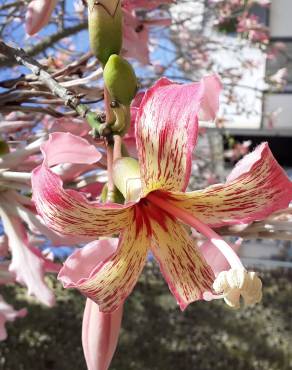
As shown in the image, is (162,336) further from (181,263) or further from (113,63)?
(113,63)

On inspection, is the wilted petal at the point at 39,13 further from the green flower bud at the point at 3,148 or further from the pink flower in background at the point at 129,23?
the green flower bud at the point at 3,148

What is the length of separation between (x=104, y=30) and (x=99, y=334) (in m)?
0.25

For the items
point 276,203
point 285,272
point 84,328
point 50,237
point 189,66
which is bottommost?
point 285,272

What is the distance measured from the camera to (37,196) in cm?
51

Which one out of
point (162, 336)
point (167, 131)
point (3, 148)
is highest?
point (167, 131)

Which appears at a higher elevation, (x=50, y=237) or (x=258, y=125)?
(x=50, y=237)

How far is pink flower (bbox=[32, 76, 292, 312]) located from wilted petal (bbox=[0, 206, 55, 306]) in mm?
362

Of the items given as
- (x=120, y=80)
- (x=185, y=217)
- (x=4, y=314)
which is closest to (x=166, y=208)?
(x=185, y=217)

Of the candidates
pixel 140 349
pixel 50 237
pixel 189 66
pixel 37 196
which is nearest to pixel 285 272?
pixel 140 349

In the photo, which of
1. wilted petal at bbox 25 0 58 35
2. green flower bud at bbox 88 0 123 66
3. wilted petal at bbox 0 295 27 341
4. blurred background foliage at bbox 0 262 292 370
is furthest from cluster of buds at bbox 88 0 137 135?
blurred background foliage at bbox 0 262 292 370

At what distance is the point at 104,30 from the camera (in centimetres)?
56

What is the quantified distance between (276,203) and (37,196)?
19cm

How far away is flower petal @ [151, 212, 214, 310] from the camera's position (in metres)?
0.61

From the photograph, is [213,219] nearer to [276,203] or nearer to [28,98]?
[276,203]
